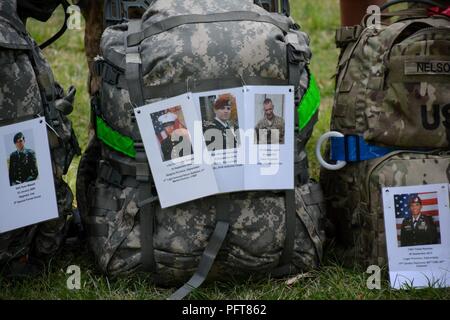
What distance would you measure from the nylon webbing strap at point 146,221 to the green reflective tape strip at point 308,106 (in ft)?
1.56

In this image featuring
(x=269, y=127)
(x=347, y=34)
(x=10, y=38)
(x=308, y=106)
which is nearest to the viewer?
(x=10, y=38)

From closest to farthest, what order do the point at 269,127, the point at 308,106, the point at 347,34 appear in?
the point at 269,127, the point at 308,106, the point at 347,34

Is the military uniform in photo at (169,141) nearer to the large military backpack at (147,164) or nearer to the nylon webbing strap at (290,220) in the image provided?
the large military backpack at (147,164)

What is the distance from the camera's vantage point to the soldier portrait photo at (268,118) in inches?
82.6

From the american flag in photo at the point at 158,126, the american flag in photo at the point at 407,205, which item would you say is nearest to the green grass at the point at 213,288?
the american flag in photo at the point at 407,205

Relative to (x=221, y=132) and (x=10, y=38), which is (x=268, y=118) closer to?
(x=221, y=132)

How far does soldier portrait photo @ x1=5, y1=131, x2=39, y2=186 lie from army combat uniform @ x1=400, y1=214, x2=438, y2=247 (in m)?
1.06

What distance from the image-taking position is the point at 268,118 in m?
2.11

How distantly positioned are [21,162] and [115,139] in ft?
0.86

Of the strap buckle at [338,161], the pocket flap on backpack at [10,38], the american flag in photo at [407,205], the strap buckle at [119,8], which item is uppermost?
the strap buckle at [119,8]

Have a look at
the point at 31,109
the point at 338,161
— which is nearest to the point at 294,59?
the point at 338,161

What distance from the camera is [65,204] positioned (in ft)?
7.23

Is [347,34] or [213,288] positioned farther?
[347,34]
